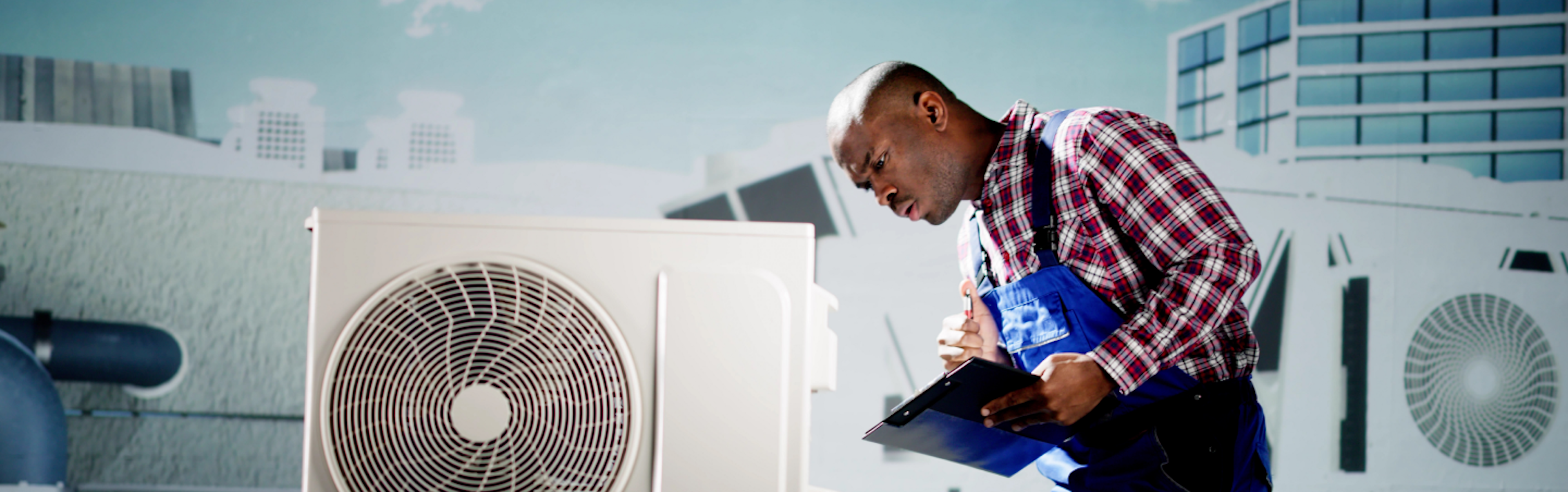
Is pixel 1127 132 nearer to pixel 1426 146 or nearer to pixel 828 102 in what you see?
pixel 828 102

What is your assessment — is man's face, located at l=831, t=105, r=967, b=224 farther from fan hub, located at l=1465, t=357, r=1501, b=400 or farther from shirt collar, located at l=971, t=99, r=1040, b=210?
fan hub, located at l=1465, t=357, r=1501, b=400

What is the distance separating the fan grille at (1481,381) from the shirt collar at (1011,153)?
6.54 ft

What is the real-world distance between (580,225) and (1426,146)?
8.64ft

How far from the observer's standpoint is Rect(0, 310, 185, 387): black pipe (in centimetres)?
228

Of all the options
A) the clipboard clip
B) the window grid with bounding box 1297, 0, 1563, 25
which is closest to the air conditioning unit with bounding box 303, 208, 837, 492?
the clipboard clip

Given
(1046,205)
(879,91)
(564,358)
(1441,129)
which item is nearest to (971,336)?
(1046,205)


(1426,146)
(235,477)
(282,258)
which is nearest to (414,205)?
(282,258)

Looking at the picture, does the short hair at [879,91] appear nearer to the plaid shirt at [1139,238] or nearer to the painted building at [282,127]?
the plaid shirt at [1139,238]

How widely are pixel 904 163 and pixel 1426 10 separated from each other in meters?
2.22

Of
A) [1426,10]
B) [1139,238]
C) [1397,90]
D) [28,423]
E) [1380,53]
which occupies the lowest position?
[28,423]

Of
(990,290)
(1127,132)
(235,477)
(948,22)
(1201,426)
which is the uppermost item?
(948,22)

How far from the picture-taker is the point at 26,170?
2303mm

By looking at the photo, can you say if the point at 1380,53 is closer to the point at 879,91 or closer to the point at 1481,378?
the point at 1481,378

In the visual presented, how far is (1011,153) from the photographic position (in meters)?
1.05
